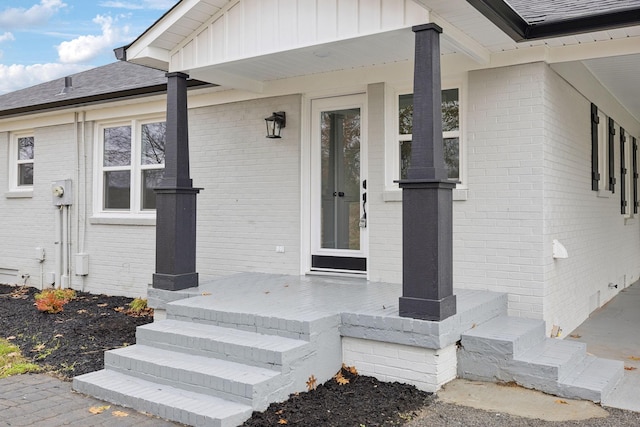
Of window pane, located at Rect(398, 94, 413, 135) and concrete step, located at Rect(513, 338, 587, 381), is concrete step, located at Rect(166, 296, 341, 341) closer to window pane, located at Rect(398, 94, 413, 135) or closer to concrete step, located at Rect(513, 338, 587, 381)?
concrete step, located at Rect(513, 338, 587, 381)

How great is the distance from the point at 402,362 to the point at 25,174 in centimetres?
898

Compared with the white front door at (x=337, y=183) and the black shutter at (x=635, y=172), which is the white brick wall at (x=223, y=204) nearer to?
the white front door at (x=337, y=183)

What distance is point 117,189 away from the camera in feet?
30.9

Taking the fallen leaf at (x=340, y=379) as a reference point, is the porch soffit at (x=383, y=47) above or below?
above

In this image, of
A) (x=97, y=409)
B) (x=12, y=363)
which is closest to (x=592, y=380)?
(x=97, y=409)

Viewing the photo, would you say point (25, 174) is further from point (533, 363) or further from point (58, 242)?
point (533, 363)

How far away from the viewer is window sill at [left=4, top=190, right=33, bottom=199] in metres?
10.4

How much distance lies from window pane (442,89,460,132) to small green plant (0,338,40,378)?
16.7ft

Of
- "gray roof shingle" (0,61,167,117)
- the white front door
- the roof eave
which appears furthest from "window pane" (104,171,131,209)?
the roof eave

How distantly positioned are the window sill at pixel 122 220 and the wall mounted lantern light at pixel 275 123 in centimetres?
256

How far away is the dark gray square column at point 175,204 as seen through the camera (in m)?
6.48

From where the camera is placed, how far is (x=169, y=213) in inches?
257

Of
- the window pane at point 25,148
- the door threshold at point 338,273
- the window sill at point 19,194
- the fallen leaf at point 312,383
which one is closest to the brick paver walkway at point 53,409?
the fallen leaf at point 312,383

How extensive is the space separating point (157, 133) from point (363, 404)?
6.16 m
